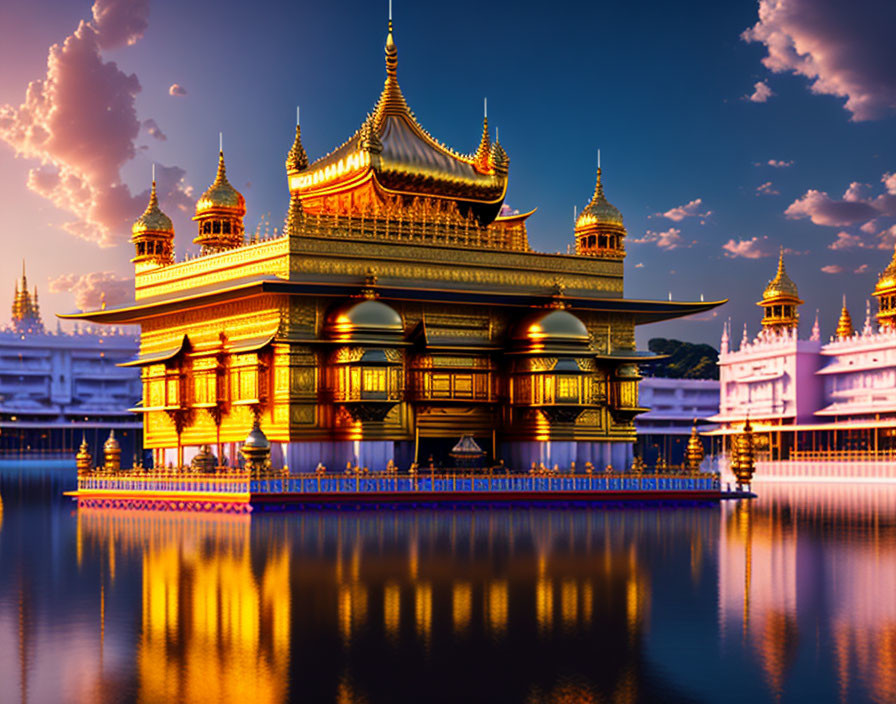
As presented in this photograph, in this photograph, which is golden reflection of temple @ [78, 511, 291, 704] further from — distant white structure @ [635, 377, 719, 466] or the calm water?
distant white structure @ [635, 377, 719, 466]

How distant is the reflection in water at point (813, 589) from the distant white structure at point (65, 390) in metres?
91.5

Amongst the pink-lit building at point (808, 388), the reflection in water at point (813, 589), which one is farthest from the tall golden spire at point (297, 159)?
the pink-lit building at point (808, 388)

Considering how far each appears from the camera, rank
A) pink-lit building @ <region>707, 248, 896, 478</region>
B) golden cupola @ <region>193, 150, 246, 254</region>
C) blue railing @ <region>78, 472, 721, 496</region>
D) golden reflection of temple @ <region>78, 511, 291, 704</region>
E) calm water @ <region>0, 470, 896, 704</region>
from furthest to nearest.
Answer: pink-lit building @ <region>707, 248, 896, 478</region> → golden cupola @ <region>193, 150, 246, 254</region> → blue railing @ <region>78, 472, 721, 496</region> → calm water @ <region>0, 470, 896, 704</region> → golden reflection of temple @ <region>78, 511, 291, 704</region>

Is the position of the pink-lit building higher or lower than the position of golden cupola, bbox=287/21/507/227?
lower

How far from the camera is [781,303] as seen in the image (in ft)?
312

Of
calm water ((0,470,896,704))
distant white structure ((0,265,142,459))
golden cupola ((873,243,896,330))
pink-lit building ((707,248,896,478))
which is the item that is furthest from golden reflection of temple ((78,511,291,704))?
distant white structure ((0,265,142,459))

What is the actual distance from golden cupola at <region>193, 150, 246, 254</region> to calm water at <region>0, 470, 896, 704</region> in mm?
20253

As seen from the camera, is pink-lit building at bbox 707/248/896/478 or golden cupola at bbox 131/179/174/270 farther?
pink-lit building at bbox 707/248/896/478

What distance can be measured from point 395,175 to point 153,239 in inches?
437

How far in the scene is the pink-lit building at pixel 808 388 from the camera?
86.1 m

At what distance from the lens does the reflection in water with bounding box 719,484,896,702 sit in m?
13.3

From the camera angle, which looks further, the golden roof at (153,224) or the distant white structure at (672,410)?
the distant white structure at (672,410)

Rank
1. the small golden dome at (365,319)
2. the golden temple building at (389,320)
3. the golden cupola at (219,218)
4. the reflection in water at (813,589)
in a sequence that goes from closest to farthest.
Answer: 1. the reflection in water at (813,589)
2. the small golden dome at (365,319)
3. the golden temple building at (389,320)
4. the golden cupola at (219,218)

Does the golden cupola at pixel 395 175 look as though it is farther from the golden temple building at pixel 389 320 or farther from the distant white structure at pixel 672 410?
the distant white structure at pixel 672 410
